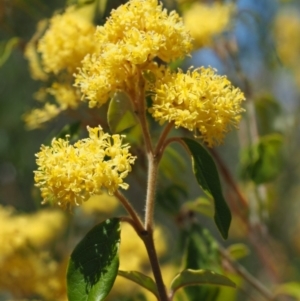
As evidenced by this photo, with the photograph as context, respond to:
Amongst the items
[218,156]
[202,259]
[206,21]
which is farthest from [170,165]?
[206,21]

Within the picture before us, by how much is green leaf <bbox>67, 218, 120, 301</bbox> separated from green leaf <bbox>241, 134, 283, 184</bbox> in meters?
0.65

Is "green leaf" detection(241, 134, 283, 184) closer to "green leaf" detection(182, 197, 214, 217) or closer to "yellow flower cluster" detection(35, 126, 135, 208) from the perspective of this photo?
"green leaf" detection(182, 197, 214, 217)

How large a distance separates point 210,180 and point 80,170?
8.1 inches

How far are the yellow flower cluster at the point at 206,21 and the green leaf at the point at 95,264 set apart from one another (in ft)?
2.57

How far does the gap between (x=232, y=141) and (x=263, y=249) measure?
8.45ft

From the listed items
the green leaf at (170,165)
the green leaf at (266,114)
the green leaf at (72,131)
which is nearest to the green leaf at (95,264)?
the green leaf at (72,131)

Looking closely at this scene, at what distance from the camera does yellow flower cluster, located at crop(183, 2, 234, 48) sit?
160cm

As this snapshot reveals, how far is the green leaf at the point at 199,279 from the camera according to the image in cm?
97

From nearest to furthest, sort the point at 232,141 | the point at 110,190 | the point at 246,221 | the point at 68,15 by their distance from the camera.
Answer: the point at 110,190, the point at 68,15, the point at 246,221, the point at 232,141

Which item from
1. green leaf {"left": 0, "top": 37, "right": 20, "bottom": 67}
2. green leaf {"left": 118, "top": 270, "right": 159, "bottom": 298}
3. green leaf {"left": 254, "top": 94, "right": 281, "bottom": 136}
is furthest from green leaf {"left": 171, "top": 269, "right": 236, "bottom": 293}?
green leaf {"left": 254, "top": 94, "right": 281, "bottom": 136}

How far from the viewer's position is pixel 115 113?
104 cm

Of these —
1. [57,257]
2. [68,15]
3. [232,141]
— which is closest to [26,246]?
[57,257]

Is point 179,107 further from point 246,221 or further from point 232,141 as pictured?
point 232,141

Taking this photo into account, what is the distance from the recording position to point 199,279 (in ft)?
3.26
